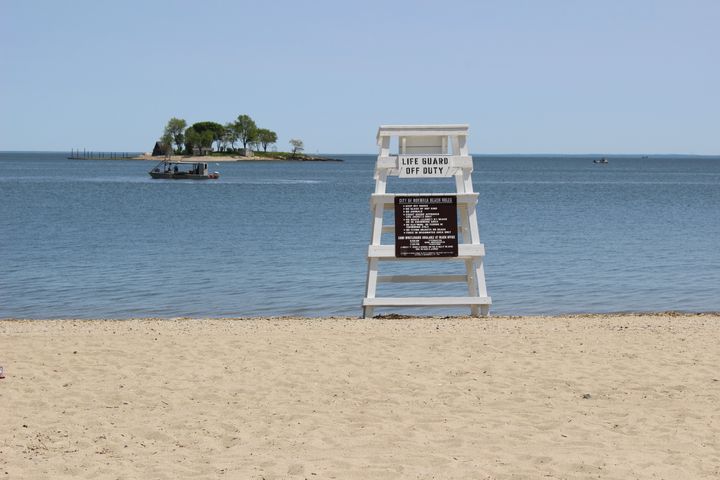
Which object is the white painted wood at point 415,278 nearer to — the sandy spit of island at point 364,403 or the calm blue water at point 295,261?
the sandy spit of island at point 364,403

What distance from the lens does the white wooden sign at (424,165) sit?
13727mm

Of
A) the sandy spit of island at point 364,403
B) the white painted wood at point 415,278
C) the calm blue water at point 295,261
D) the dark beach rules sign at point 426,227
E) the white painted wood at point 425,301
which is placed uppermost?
the dark beach rules sign at point 426,227

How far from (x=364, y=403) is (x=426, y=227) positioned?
568cm

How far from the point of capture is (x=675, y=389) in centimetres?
900

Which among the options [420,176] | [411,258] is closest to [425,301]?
[411,258]

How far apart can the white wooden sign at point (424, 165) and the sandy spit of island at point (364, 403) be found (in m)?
2.34

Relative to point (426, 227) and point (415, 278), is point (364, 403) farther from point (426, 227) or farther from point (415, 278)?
point (426, 227)

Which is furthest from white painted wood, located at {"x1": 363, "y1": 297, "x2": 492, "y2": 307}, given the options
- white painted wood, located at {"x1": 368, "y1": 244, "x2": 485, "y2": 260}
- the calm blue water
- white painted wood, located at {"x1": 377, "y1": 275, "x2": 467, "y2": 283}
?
the calm blue water

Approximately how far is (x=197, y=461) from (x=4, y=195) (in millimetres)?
68821

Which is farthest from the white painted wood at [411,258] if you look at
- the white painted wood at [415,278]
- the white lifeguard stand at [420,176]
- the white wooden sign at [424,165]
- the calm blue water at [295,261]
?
the calm blue water at [295,261]

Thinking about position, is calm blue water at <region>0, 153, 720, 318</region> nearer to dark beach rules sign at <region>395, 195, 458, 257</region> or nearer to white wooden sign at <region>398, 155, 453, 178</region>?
dark beach rules sign at <region>395, 195, 458, 257</region>

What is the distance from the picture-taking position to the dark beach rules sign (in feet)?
45.7

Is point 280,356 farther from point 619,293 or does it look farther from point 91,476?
point 619,293

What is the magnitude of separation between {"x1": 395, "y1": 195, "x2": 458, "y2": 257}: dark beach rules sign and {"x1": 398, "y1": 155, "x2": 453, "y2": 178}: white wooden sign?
40cm
